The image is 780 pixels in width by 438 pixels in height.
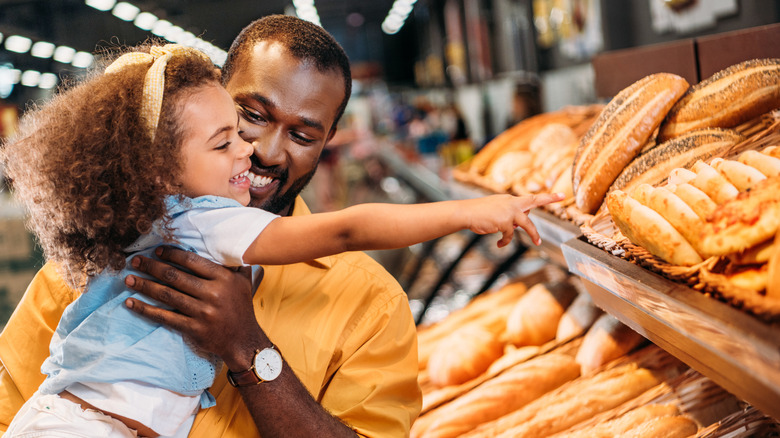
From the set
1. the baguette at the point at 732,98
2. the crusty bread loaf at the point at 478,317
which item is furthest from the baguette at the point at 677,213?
the crusty bread loaf at the point at 478,317

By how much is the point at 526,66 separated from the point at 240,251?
5417 millimetres

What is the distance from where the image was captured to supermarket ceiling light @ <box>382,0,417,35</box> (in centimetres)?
1252

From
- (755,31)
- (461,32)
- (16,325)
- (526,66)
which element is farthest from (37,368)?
(461,32)

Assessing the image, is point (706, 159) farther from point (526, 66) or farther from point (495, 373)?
point (526, 66)

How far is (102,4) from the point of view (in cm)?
408

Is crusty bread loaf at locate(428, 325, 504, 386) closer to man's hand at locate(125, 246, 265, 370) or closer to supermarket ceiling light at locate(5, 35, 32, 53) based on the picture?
man's hand at locate(125, 246, 265, 370)

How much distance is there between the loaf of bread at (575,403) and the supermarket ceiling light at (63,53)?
11.0ft

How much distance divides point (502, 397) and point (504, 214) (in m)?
0.86

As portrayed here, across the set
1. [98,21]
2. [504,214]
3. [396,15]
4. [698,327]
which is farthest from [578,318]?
[396,15]

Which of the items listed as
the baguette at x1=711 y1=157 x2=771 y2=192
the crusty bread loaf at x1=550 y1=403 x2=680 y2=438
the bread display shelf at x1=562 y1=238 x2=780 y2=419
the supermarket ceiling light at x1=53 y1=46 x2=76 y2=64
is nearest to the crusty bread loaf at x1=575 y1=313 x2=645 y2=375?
the crusty bread loaf at x1=550 y1=403 x2=680 y2=438

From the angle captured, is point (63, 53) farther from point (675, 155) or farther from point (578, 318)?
point (675, 155)

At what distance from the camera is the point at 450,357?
1984 millimetres

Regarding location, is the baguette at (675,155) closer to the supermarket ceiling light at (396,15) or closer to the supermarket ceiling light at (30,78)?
the supermarket ceiling light at (30,78)

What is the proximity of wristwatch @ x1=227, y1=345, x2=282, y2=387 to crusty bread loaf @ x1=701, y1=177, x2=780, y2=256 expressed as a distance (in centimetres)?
80
